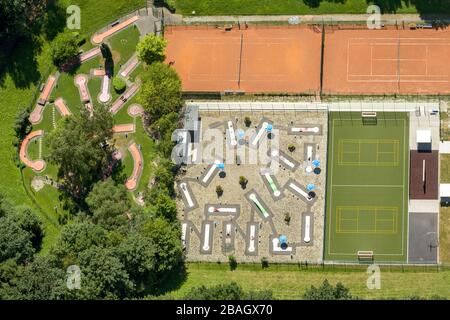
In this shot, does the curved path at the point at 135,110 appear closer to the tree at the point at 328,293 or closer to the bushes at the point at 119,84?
the bushes at the point at 119,84

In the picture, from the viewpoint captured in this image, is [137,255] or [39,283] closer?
[39,283]

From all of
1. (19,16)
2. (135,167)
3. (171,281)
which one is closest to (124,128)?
(135,167)

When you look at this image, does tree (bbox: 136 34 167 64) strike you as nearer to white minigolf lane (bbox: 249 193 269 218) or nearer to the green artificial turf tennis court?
white minigolf lane (bbox: 249 193 269 218)

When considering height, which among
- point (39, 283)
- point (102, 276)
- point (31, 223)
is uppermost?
point (31, 223)

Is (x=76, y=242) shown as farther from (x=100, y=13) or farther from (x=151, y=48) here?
(x=100, y=13)

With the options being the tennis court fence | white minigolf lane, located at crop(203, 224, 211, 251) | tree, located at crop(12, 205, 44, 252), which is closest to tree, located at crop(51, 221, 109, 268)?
tree, located at crop(12, 205, 44, 252)

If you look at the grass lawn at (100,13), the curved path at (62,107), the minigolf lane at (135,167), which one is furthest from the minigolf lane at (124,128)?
the grass lawn at (100,13)
